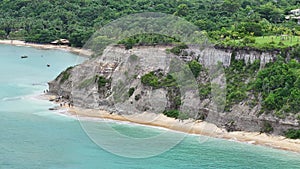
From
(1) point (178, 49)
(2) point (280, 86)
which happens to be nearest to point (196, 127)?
(2) point (280, 86)

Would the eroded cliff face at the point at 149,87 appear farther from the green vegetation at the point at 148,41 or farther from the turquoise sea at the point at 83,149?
the turquoise sea at the point at 83,149

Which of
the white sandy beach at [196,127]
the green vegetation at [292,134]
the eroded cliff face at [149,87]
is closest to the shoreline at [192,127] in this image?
the white sandy beach at [196,127]

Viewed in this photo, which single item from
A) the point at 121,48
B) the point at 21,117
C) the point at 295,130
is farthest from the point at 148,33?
the point at 295,130

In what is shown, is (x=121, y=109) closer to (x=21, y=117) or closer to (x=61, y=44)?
(x=21, y=117)

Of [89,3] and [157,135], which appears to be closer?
[157,135]

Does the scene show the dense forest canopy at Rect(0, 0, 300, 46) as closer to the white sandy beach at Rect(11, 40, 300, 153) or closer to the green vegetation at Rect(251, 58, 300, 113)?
the green vegetation at Rect(251, 58, 300, 113)

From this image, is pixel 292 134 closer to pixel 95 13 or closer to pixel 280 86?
pixel 280 86

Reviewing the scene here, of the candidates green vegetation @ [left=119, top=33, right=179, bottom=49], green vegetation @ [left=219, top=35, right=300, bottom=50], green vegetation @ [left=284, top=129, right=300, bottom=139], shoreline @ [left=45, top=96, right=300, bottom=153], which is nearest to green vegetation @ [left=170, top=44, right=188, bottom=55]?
green vegetation @ [left=119, top=33, right=179, bottom=49]
